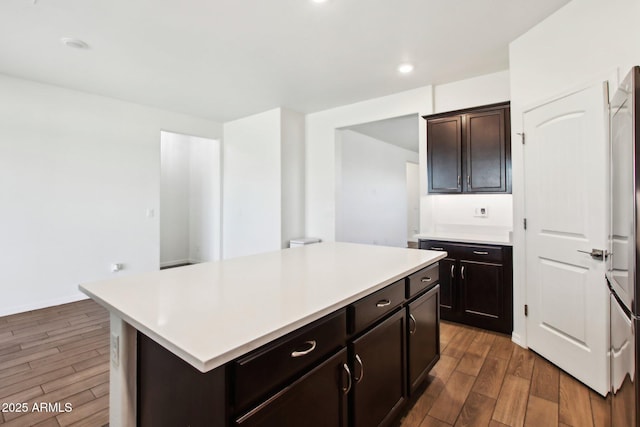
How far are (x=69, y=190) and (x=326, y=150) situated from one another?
3484 millimetres

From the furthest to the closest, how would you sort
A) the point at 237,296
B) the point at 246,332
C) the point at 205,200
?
the point at 205,200, the point at 237,296, the point at 246,332

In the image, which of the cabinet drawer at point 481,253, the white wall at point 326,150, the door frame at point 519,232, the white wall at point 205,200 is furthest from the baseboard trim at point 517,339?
the white wall at point 205,200

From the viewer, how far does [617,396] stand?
4.41ft

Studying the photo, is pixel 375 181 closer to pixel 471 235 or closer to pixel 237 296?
pixel 471 235

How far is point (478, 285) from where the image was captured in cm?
295

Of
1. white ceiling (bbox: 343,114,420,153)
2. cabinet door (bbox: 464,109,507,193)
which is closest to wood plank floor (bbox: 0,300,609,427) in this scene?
cabinet door (bbox: 464,109,507,193)

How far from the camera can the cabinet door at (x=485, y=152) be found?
300 cm

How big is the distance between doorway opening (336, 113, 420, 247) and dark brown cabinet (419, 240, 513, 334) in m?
1.99

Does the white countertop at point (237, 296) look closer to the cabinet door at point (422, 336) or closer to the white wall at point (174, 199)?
the cabinet door at point (422, 336)

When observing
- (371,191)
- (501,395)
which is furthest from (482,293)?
(371,191)

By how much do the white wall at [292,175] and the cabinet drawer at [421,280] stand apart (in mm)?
2942

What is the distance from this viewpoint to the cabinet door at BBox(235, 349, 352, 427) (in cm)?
89

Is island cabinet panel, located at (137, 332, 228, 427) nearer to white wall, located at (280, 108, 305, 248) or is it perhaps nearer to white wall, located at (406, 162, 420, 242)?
white wall, located at (280, 108, 305, 248)

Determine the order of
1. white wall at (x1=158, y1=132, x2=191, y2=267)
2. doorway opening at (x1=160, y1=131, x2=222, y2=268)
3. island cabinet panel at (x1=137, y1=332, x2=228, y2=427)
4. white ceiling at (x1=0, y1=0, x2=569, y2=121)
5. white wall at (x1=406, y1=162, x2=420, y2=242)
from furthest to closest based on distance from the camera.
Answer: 1. white wall at (x1=406, y1=162, x2=420, y2=242)
2. white wall at (x1=158, y1=132, x2=191, y2=267)
3. doorway opening at (x1=160, y1=131, x2=222, y2=268)
4. white ceiling at (x1=0, y1=0, x2=569, y2=121)
5. island cabinet panel at (x1=137, y1=332, x2=228, y2=427)
